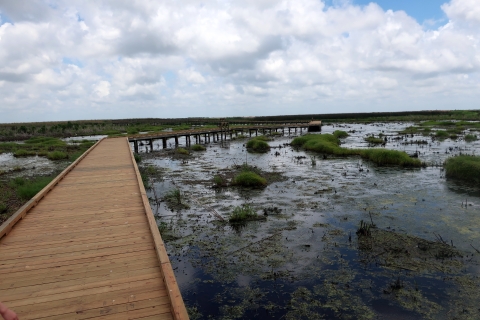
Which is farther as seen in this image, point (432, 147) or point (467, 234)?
point (432, 147)

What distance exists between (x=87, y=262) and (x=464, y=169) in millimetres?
18161

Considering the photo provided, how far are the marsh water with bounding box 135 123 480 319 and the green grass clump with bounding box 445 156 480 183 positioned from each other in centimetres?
110

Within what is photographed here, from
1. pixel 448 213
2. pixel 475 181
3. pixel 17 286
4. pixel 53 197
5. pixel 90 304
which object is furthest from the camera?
pixel 475 181

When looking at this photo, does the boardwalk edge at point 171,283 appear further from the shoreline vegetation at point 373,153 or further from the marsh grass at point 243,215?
the shoreline vegetation at point 373,153

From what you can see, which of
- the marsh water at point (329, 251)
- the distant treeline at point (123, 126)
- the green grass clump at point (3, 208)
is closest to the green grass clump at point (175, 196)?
the marsh water at point (329, 251)

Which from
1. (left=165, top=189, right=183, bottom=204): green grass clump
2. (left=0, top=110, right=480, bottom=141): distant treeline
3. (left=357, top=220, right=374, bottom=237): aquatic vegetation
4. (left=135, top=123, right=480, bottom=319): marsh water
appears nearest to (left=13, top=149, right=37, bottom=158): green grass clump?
(left=135, top=123, right=480, bottom=319): marsh water

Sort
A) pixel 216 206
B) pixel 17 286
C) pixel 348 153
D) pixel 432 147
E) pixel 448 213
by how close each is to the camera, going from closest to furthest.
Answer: pixel 17 286
pixel 448 213
pixel 216 206
pixel 348 153
pixel 432 147

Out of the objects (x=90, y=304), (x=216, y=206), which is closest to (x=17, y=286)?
(x=90, y=304)

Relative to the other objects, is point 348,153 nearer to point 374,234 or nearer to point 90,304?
point 374,234

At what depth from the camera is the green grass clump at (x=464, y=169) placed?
1588cm

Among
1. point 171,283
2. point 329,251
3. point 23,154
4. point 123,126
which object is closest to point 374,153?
point 329,251

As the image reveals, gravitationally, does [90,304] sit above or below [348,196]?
above

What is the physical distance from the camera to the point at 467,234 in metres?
9.44

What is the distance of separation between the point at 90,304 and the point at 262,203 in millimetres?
9473
